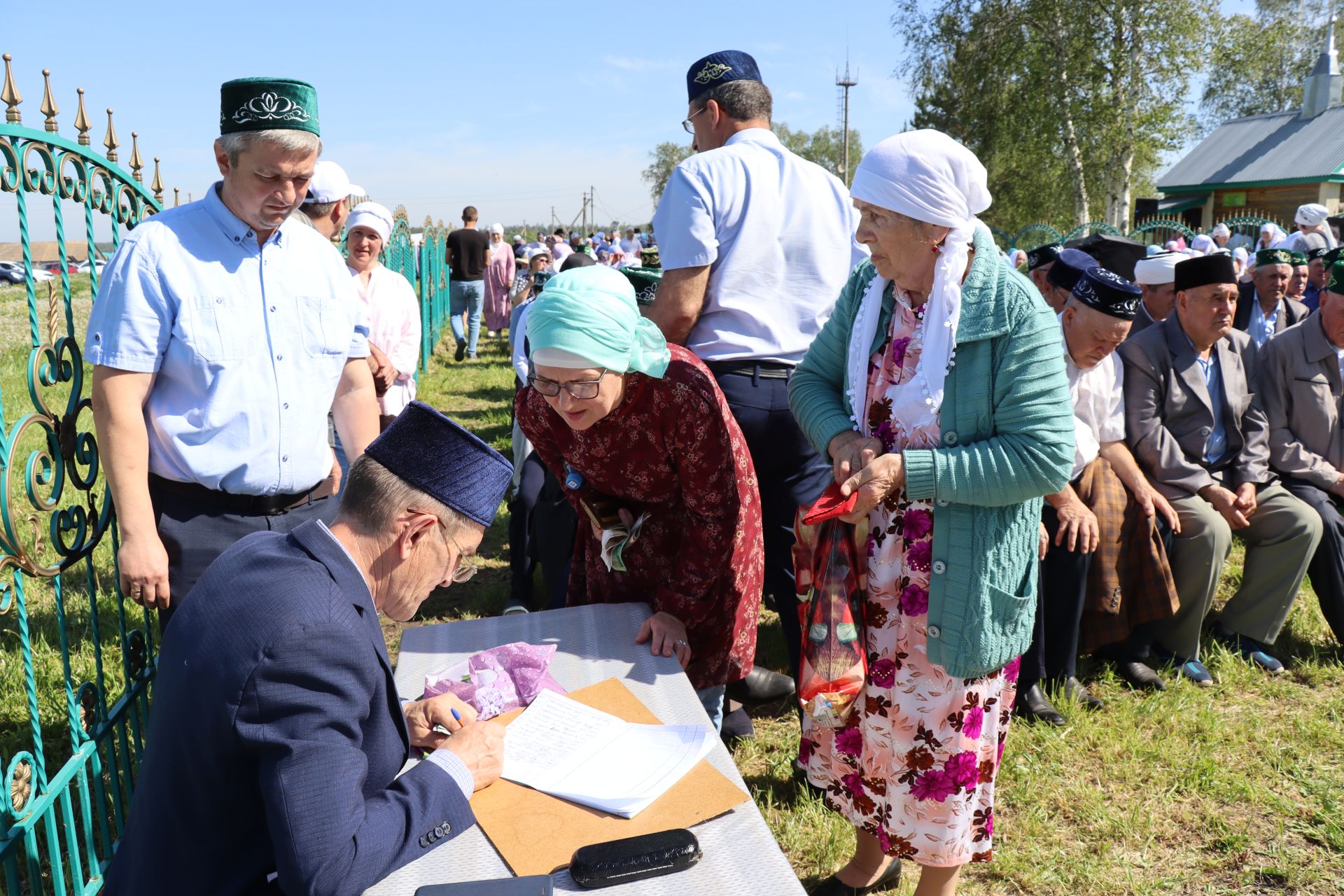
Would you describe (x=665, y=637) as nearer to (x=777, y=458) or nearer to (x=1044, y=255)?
(x=777, y=458)

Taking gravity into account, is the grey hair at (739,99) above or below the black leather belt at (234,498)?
above

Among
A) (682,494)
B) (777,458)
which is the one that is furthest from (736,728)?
(682,494)

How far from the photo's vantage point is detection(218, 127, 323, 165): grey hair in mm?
2258

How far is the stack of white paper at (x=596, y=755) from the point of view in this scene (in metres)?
1.62

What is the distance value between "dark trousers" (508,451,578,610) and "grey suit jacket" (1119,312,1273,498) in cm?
245

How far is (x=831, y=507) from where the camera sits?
2.08m

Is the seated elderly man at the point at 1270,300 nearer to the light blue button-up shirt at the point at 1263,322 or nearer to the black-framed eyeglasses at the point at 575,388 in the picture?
the light blue button-up shirt at the point at 1263,322

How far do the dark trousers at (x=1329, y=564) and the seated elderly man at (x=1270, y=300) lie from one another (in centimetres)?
235

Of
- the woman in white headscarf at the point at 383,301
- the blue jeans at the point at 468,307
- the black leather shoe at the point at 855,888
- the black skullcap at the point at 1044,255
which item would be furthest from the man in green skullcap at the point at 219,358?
the blue jeans at the point at 468,307

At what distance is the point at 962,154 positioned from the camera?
201cm

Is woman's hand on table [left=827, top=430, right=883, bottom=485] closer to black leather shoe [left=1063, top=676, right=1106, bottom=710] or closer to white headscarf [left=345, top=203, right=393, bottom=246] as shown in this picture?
black leather shoe [left=1063, top=676, right=1106, bottom=710]

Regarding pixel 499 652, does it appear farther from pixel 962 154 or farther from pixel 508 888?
pixel 962 154

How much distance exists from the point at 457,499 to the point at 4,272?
128 feet

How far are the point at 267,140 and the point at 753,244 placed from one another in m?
1.61
